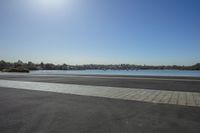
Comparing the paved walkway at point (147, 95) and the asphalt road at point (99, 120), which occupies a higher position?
the paved walkway at point (147, 95)

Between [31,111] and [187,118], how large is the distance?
408 centimetres

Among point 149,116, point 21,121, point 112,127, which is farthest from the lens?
point 149,116

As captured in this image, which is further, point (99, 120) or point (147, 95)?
point (147, 95)

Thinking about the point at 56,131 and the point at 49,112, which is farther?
the point at 49,112

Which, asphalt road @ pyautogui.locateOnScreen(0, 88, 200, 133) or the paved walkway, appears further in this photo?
the paved walkway

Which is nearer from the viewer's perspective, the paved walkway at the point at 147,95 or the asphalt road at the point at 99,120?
the asphalt road at the point at 99,120

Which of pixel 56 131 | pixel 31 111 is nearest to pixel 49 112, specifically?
pixel 31 111

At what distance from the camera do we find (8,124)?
355cm

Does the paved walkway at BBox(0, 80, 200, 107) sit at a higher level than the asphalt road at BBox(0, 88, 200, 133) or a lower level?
higher

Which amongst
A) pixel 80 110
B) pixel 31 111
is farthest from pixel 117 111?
pixel 31 111

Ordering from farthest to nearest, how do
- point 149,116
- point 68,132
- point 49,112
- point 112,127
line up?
point 49,112 → point 149,116 → point 112,127 → point 68,132

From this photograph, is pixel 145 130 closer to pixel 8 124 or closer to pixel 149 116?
pixel 149 116

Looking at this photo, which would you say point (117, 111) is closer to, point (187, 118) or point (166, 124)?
point (166, 124)

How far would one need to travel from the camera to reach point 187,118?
13.0 feet
